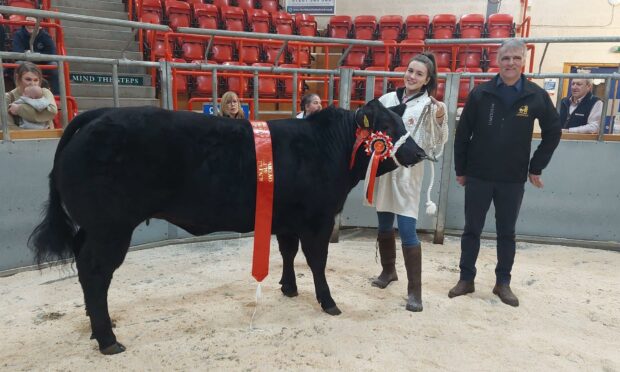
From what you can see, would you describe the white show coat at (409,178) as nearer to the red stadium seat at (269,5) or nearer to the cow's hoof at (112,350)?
the cow's hoof at (112,350)

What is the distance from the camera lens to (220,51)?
26.7 feet

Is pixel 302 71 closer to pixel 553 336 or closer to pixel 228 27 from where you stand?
pixel 553 336

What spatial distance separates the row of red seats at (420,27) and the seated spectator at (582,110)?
5808 mm

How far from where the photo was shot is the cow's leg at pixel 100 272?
2191 millimetres

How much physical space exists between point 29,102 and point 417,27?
8.80 m

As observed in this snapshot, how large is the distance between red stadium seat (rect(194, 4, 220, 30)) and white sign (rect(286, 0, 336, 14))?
2.80m

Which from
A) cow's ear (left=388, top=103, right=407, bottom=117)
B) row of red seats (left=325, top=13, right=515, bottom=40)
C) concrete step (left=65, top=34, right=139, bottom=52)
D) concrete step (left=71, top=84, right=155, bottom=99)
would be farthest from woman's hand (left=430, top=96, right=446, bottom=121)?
row of red seats (left=325, top=13, right=515, bottom=40)

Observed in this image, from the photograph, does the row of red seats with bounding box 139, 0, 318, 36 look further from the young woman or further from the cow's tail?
the young woman

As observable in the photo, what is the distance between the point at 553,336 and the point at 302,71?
10.3ft

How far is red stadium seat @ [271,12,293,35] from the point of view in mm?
9805

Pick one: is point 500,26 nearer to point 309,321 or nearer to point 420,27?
point 420,27

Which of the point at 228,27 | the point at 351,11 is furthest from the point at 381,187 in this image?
the point at 351,11

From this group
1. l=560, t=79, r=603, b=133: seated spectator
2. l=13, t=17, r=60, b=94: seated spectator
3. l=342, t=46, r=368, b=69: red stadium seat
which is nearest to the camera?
l=560, t=79, r=603, b=133: seated spectator

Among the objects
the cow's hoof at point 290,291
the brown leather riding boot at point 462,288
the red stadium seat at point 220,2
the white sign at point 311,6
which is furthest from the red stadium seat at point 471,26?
the cow's hoof at point 290,291
